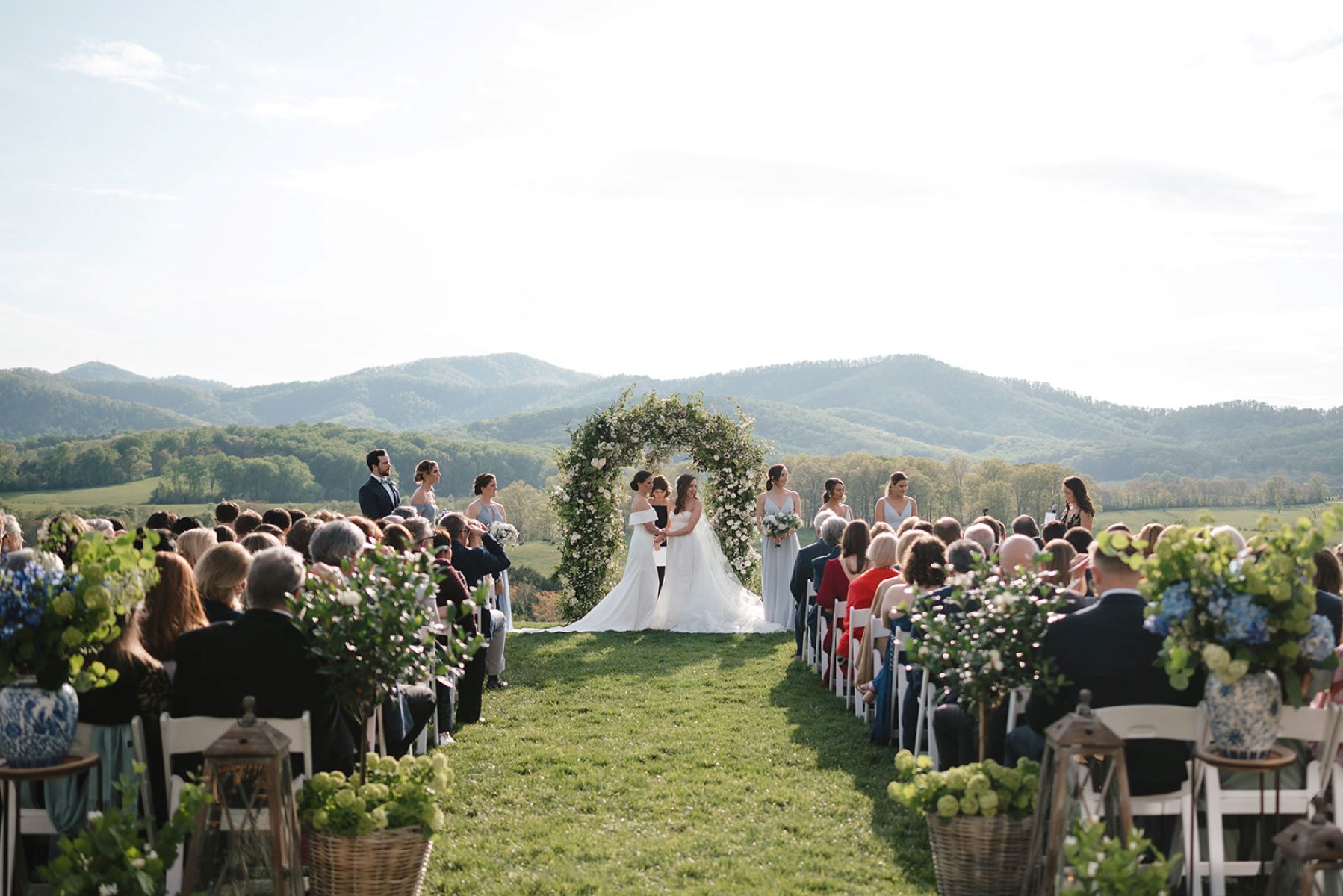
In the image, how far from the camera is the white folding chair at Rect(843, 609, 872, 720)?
8.02 metres

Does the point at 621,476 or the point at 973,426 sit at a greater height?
the point at 973,426

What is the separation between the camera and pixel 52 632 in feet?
12.9

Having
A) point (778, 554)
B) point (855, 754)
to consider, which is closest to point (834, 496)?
point (778, 554)

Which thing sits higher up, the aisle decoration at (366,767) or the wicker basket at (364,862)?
the aisle decoration at (366,767)

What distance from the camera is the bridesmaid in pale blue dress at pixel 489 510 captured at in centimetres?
1288

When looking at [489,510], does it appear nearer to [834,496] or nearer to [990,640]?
[834,496]

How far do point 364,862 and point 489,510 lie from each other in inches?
356

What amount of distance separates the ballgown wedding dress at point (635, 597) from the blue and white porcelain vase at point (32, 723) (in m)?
10.2

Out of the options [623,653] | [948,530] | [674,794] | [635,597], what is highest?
[948,530]

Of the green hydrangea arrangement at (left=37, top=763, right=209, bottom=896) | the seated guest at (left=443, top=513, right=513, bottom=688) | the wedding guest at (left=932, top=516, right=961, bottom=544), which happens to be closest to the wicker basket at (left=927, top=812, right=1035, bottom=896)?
the green hydrangea arrangement at (left=37, top=763, right=209, bottom=896)

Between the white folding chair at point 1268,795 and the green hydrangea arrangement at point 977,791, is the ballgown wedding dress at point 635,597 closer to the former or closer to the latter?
the green hydrangea arrangement at point 977,791

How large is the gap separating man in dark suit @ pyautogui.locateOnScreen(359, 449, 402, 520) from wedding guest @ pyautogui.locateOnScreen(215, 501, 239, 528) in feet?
5.96

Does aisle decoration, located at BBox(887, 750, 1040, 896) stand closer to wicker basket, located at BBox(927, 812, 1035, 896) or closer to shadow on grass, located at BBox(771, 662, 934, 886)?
wicker basket, located at BBox(927, 812, 1035, 896)

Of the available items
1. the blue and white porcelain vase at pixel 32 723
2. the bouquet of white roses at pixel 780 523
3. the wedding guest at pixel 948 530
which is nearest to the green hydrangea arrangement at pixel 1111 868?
the blue and white porcelain vase at pixel 32 723
